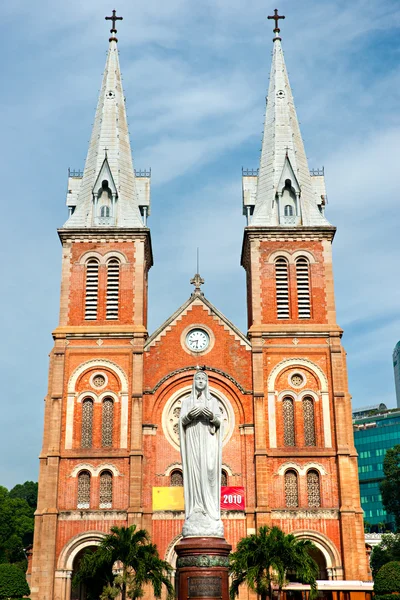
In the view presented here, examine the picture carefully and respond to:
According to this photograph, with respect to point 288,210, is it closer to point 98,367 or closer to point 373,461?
point 98,367

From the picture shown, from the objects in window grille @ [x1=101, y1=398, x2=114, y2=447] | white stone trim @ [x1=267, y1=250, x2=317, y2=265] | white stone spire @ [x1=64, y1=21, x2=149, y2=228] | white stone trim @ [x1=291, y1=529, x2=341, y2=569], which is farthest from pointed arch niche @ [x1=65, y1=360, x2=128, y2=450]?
white stone trim @ [x1=267, y1=250, x2=317, y2=265]

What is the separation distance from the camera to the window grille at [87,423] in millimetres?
42406

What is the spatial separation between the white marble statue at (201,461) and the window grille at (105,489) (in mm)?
21161

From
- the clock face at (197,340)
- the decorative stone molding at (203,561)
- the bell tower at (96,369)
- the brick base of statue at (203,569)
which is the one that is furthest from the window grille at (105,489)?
the decorative stone molding at (203,561)

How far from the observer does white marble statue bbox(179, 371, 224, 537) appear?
67.1ft

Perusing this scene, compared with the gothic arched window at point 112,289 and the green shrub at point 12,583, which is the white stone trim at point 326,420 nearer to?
the gothic arched window at point 112,289

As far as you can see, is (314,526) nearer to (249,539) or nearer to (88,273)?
(249,539)

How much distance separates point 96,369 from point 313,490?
Result: 12.8 m

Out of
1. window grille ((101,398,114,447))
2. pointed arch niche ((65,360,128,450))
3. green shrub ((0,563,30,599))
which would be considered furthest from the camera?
window grille ((101,398,114,447))

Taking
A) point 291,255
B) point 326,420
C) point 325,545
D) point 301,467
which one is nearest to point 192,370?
point 326,420

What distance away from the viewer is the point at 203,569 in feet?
64.1

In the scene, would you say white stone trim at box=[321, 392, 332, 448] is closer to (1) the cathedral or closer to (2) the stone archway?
(1) the cathedral

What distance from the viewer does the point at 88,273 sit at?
151 feet

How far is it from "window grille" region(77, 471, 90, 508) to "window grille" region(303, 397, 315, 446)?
11196mm
